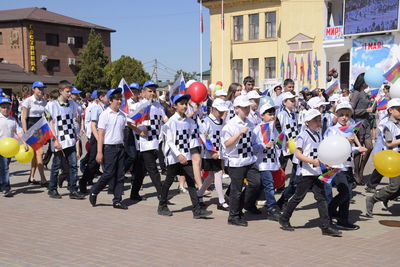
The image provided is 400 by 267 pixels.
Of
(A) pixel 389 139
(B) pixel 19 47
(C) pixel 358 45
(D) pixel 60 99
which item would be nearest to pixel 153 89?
(D) pixel 60 99

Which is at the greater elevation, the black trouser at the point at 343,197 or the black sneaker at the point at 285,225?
the black trouser at the point at 343,197

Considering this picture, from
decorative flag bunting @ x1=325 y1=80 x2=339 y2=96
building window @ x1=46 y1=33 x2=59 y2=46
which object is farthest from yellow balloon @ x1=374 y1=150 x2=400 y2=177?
building window @ x1=46 y1=33 x2=59 y2=46

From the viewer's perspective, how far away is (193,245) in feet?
18.0

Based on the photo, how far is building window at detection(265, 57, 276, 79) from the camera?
37188 mm

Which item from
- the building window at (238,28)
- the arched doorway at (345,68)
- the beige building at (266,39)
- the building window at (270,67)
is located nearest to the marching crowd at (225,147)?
the beige building at (266,39)

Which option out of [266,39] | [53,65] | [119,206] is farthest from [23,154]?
[53,65]

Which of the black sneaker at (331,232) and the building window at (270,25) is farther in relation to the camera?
the building window at (270,25)

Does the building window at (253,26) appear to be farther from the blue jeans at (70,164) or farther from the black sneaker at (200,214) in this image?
the black sneaker at (200,214)

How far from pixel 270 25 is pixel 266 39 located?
120cm

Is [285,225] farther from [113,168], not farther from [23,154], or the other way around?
[23,154]

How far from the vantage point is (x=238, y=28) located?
129 feet

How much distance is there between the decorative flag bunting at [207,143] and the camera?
715 cm

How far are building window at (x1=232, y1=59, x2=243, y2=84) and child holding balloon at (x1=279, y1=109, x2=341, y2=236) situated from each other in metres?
33.9

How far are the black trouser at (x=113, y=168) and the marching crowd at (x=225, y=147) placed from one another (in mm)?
17
